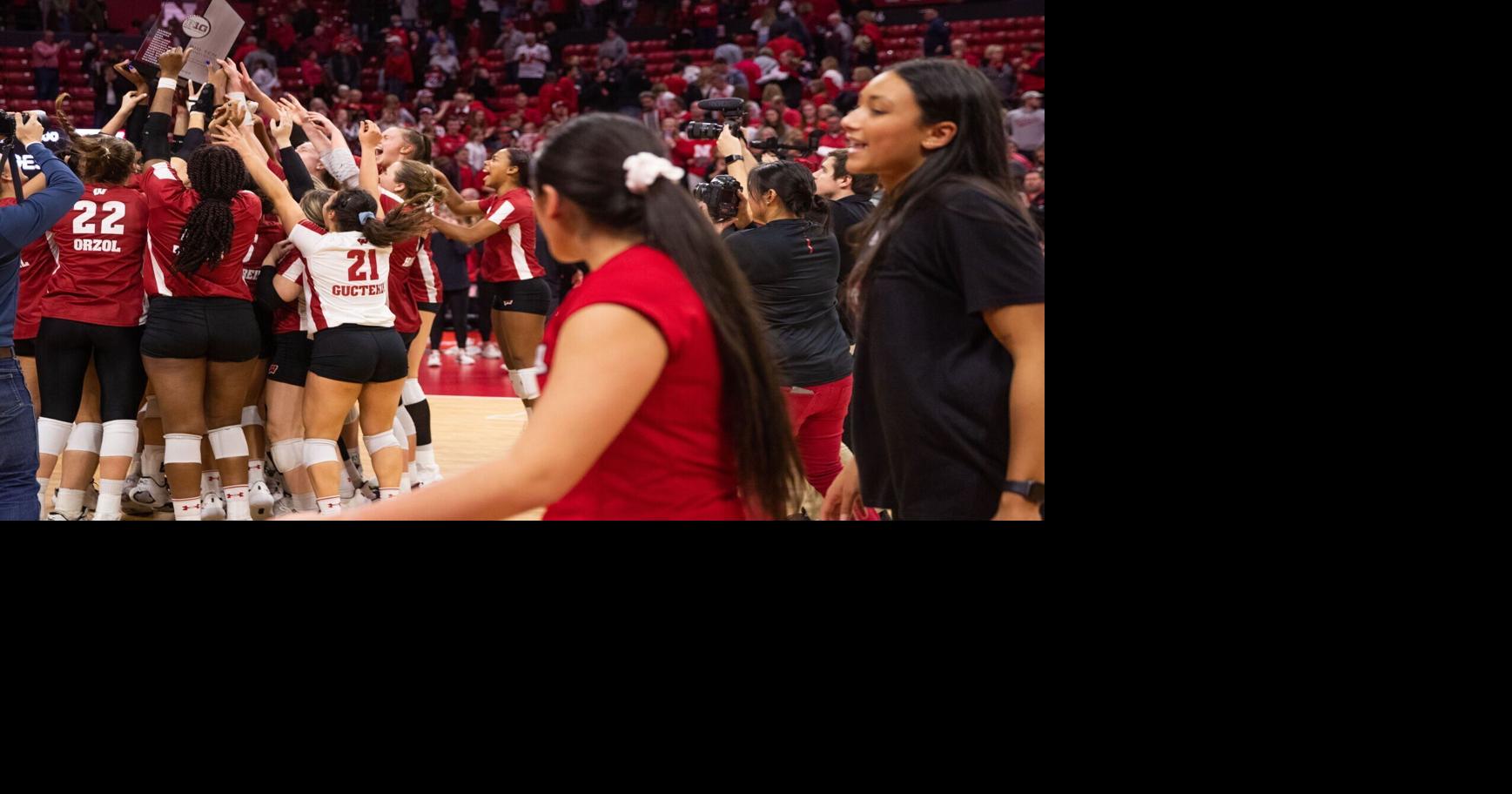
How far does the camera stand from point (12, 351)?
10.4 feet

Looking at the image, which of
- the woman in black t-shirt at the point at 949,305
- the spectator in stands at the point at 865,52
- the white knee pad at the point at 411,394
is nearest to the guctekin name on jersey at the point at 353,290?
the white knee pad at the point at 411,394

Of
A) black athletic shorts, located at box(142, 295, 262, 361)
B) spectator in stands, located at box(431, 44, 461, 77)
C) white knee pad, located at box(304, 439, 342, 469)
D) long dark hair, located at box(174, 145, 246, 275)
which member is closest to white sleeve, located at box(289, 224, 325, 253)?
long dark hair, located at box(174, 145, 246, 275)

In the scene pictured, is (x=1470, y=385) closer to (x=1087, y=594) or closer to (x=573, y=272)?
(x=1087, y=594)

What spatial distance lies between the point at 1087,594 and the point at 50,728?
1.60m

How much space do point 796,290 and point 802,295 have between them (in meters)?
0.03

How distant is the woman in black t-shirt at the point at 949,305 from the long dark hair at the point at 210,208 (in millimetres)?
3067

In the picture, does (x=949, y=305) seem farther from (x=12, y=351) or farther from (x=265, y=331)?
(x=265, y=331)

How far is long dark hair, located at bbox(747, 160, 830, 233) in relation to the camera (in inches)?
159

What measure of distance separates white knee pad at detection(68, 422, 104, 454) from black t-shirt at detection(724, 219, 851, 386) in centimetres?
259

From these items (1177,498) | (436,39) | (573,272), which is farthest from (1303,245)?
(436,39)

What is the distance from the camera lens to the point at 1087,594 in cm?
203

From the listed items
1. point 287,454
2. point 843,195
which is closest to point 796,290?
point 843,195

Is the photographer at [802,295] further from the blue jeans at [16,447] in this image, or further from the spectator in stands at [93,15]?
the spectator in stands at [93,15]

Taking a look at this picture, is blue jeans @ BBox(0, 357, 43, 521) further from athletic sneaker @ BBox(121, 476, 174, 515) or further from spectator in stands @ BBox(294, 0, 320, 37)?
spectator in stands @ BBox(294, 0, 320, 37)
